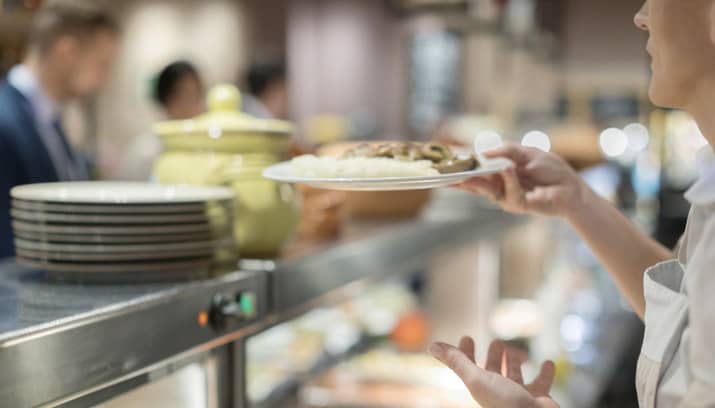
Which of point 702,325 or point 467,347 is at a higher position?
Result: point 702,325

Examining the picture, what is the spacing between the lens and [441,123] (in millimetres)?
6262

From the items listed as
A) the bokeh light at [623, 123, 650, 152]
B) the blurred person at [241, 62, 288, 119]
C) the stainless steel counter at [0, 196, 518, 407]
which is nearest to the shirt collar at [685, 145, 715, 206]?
the stainless steel counter at [0, 196, 518, 407]

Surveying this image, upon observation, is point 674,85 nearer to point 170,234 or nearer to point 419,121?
point 170,234

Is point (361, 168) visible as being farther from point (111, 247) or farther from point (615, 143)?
point (615, 143)

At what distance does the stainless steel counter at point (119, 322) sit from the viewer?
3.10ft

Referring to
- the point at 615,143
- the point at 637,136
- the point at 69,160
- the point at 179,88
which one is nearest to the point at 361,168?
the point at 69,160

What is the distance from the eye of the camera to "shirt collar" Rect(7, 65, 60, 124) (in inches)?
142

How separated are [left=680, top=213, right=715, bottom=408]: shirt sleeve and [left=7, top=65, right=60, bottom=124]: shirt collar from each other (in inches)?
130

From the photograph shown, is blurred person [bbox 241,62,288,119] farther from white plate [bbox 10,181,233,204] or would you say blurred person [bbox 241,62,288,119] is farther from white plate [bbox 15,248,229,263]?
white plate [bbox 15,248,229,263]

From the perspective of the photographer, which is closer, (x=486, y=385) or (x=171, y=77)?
(x=486, y=385)

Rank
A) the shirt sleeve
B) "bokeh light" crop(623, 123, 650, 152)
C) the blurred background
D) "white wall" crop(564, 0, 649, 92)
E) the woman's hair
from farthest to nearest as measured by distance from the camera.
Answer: "white wall" crop(564, 0, 649, 92)
"bokeh light" crop(623, 123, 650, 152)
the woman's hair
the blurred background
the shirt sleeve

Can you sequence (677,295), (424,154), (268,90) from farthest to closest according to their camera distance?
(268,90) < (424,154) < (677,295)

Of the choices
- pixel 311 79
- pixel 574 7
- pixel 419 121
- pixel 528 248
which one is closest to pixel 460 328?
pixel 528 248

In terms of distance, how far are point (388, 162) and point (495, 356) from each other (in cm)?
34
